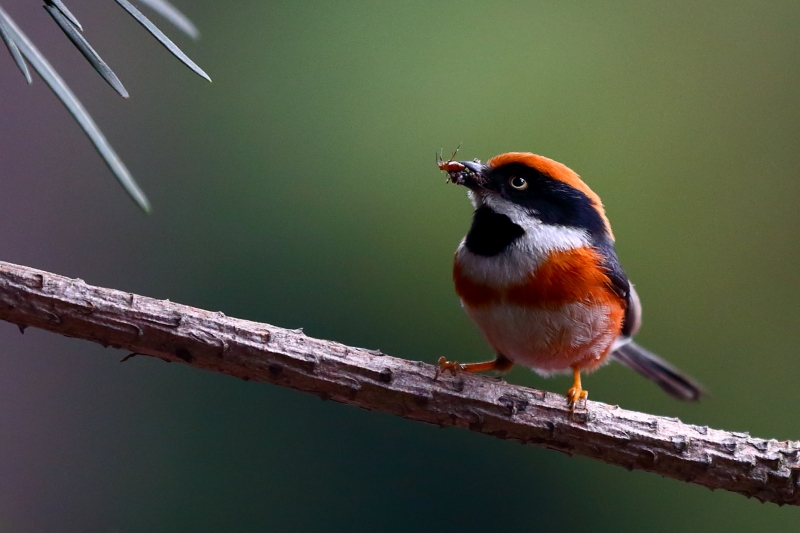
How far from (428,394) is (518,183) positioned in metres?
0.56

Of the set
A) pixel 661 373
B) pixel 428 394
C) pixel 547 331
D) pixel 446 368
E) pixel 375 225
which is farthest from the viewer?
pixel 375 225

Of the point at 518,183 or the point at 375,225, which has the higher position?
the point at 375,225

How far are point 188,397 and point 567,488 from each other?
135 cm

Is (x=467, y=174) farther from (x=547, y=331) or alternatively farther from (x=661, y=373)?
(x=661, y=373)

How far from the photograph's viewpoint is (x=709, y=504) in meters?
2.60

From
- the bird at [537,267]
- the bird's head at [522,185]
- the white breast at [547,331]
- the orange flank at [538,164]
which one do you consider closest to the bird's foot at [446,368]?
the bird at [537,267]

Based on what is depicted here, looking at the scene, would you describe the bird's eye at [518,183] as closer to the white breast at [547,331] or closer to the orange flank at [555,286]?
the orange flank at [555,286]

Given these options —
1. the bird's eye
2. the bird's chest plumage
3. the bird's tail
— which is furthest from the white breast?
the bird's tail

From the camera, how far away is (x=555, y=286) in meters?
1.60

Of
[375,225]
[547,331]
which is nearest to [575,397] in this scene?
[547,331]

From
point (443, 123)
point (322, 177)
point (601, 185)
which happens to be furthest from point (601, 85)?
point (322, 177)

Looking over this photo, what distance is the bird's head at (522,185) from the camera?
167 cm

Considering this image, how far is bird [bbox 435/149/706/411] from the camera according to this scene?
5.27 feet

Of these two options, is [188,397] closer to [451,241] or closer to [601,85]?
[451,241]
